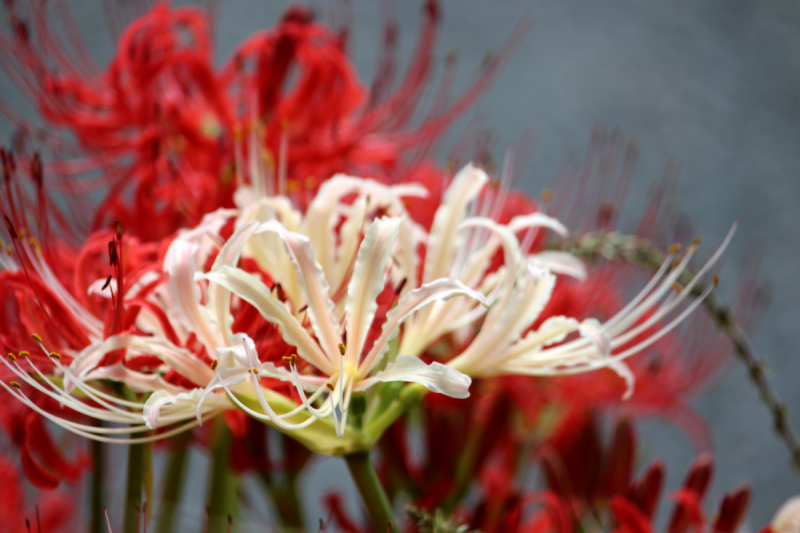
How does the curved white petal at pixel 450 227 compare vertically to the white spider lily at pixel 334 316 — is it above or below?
above

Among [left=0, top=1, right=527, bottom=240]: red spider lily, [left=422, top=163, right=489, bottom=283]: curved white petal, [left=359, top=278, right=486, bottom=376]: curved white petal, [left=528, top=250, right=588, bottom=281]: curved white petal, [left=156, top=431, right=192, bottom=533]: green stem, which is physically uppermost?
[left=0, top=1, right=527, bottom=240]: red spider lily

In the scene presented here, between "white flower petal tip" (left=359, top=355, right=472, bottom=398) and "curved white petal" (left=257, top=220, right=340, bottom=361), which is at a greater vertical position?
"curved white petal" (left=257, top=220, right=340, bottom=361)

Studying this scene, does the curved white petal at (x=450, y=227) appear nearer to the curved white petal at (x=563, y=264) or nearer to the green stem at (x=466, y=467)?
the curved white petal at (x=563, y=264)

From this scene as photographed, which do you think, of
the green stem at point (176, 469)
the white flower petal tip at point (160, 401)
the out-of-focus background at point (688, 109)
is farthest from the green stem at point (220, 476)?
the out-of-focus background at point (688, 109)

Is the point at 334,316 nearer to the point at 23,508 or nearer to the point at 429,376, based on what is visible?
the point at 429,376

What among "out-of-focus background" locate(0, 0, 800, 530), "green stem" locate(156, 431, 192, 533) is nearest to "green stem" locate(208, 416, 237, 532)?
"green stem" locate(156, 431, 192, 533)

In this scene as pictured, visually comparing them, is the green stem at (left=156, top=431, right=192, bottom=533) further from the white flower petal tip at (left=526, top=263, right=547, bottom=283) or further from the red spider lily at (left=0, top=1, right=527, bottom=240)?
the white flower petal tip at (left=526, top=263, right=547, bottom=283)
